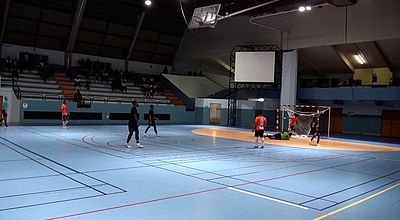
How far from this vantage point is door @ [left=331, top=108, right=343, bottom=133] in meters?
31.9

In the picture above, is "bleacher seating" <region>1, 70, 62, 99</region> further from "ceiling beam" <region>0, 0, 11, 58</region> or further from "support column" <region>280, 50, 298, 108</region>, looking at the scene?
"support column" <region>280, 50, 298, 108</region>

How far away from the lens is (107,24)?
33.6 m

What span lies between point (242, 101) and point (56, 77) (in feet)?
59.0

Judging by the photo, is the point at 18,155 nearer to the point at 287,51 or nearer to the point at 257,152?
the point at 257,152

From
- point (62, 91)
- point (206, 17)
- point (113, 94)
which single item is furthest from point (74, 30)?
point (206, 17)

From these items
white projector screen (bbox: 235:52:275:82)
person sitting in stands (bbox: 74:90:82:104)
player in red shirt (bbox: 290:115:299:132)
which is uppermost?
white projector screen (bbox: 235:52:275:82)

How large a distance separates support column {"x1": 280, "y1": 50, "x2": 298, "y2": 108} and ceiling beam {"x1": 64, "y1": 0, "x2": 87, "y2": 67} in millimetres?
17793

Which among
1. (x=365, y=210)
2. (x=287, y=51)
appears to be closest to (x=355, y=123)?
(x=287, y=51)

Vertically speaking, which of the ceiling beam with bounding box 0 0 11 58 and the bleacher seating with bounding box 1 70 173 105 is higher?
the ceiling beam with bounding box 0 0 11 58

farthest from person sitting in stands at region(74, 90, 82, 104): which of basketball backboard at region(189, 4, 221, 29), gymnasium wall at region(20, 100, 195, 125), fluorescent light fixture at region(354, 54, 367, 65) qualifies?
fluorescent light fixture at region(354, 54, 367, 65)

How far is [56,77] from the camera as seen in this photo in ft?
108

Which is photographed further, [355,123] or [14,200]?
[355,123]

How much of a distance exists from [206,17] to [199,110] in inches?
658

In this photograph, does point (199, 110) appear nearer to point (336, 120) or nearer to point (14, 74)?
point (336, 120)
